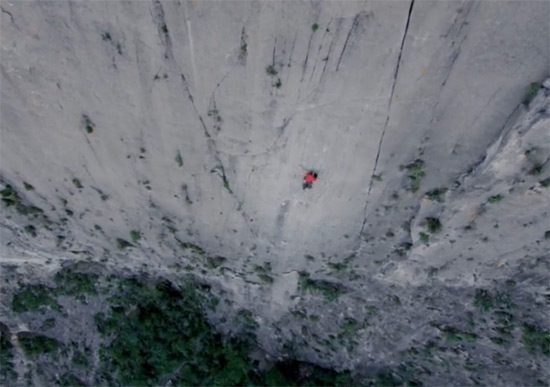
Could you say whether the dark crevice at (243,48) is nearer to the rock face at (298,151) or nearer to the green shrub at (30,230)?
the rock face at (298,151)

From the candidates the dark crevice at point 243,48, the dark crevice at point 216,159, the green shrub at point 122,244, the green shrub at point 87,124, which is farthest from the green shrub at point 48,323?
the dark crevice at point 243,48

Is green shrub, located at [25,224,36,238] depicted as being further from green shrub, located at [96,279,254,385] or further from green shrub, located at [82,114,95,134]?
green shrub, located at [82,114,95,134]

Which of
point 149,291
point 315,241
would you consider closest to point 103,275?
point 149,291

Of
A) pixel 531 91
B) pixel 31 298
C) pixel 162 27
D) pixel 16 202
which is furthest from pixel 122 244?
pixel 531 91

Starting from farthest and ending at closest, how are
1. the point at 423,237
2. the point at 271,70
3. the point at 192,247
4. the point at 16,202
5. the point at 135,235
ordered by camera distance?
the point at 192,247 → the point at 135,235 → the point at 16,202 → the point at 423,237 → the point at 271,70

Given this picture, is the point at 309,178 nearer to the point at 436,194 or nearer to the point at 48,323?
the point at 436,194

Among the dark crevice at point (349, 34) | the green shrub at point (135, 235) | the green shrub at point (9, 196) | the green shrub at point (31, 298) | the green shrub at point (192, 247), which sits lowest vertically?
the green shrub at point (31, 298)
